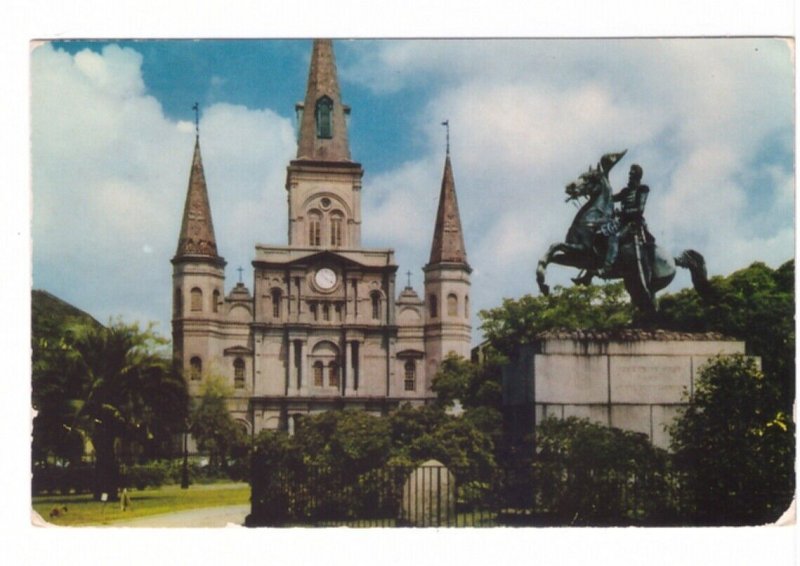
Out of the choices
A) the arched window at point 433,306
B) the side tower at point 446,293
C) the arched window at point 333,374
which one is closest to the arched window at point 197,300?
the arched window at point 333,374

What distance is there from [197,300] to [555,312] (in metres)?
12.1

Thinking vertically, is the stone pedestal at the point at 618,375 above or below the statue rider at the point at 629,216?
below

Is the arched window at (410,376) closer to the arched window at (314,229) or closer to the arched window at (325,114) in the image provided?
the arched window at (314,229)

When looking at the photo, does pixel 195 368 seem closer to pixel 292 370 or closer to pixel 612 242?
pixel 612 242

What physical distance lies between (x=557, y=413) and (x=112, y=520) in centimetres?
635

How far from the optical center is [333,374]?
122ft

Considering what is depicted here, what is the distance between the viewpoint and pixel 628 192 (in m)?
13.6

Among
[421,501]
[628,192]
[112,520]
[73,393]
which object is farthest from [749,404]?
[73,393]

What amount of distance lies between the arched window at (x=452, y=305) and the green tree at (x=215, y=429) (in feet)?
48.4

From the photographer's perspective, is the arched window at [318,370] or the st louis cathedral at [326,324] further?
the arched window at [318,370]

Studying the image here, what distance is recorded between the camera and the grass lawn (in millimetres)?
13055

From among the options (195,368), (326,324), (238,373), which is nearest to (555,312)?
(195,368)

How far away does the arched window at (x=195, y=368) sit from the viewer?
2006 centimetres

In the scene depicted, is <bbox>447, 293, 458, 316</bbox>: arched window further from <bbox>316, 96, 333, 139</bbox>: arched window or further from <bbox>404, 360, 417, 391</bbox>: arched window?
<bbox>316, 96, 333, 139</bbox>: arched window
